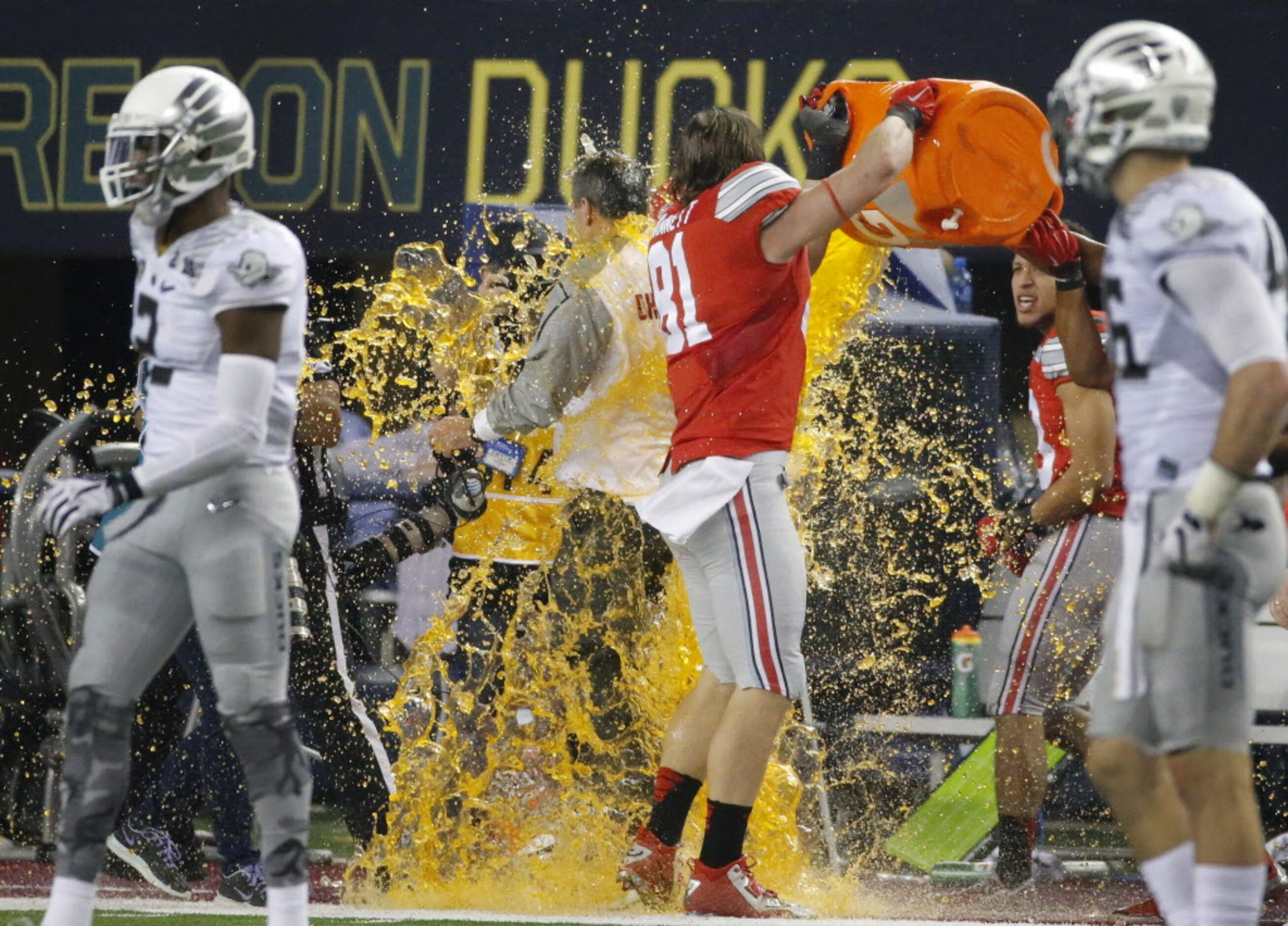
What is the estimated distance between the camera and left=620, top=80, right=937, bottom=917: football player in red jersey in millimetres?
4465

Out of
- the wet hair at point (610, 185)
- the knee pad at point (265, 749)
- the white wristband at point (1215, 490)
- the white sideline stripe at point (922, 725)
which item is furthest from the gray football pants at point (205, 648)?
the white sideline stripe at point (922, 725)

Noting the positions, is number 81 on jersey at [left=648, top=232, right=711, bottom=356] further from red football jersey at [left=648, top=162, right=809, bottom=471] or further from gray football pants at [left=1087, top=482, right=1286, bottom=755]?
gray football pants at [left=1087, top=482, right=1286, bottom=755]

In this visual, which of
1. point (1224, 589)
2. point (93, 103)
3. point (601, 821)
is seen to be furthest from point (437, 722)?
point (93, 103)

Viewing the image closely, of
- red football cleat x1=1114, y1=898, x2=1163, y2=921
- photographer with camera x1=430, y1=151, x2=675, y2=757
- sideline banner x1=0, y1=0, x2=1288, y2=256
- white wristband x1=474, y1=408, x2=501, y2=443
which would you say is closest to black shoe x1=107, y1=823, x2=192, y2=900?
photographer with camera x1=430, y1=151, x2=675, y2=757

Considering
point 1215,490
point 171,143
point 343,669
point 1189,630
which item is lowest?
point 343,669

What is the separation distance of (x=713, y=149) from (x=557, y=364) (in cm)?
79

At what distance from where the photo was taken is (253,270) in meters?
3.48

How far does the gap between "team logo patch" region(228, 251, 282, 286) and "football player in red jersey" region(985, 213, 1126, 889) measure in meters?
2.58

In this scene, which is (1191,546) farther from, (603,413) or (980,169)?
(603,413)

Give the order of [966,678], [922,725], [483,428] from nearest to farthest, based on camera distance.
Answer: [483,428], [922,725], [966,678]

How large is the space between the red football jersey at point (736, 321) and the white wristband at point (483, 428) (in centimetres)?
75

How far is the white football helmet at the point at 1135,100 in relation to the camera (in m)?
3.07

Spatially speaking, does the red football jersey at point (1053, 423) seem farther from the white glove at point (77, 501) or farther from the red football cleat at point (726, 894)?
the white glove at point (77, 501)

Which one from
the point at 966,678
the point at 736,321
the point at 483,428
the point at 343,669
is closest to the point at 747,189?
the point at 736,321
